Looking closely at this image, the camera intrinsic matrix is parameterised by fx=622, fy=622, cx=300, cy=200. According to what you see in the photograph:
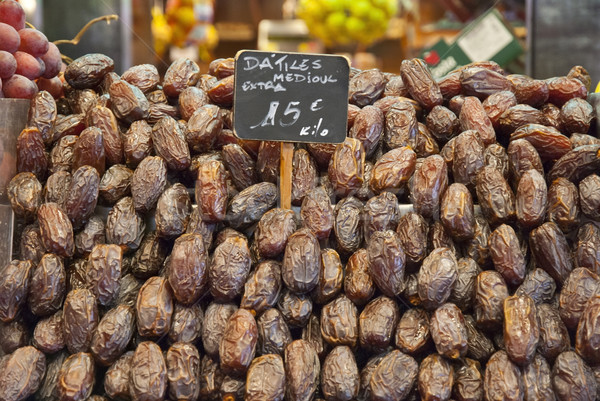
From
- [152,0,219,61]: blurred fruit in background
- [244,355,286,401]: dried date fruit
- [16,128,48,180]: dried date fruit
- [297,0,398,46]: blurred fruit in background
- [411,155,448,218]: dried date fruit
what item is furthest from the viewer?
[152,0,219,61]: blurred fruit in background

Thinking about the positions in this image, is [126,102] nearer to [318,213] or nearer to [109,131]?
[109,131]

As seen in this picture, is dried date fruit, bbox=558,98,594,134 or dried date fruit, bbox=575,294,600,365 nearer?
dried date fruit, bbox=575,294,600,365

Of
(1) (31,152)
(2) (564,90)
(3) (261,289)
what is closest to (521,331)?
(3) (261,289)

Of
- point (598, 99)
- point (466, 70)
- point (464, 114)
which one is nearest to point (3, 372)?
point (464, 114)


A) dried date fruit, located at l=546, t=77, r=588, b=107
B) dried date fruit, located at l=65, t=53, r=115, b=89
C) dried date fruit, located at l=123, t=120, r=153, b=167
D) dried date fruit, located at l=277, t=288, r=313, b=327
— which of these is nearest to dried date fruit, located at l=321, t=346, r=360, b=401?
dried date fruit, located at l=277, t=288, r=313, b=327

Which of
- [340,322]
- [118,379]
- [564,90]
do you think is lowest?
[118,379]

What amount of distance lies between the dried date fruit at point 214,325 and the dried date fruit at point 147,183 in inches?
11.8

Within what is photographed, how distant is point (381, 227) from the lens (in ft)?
4.73

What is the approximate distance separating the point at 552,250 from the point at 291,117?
67 centimetres

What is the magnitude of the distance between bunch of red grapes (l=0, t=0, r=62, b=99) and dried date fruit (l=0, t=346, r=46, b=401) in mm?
728

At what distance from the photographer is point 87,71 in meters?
1.78

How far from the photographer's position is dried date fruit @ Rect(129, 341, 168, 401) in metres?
1.27

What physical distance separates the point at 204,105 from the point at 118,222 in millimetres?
392

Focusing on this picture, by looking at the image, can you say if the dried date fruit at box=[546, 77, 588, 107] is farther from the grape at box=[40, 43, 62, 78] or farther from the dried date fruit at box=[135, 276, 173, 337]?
the grape at box=[40, 43, 62, 78]
